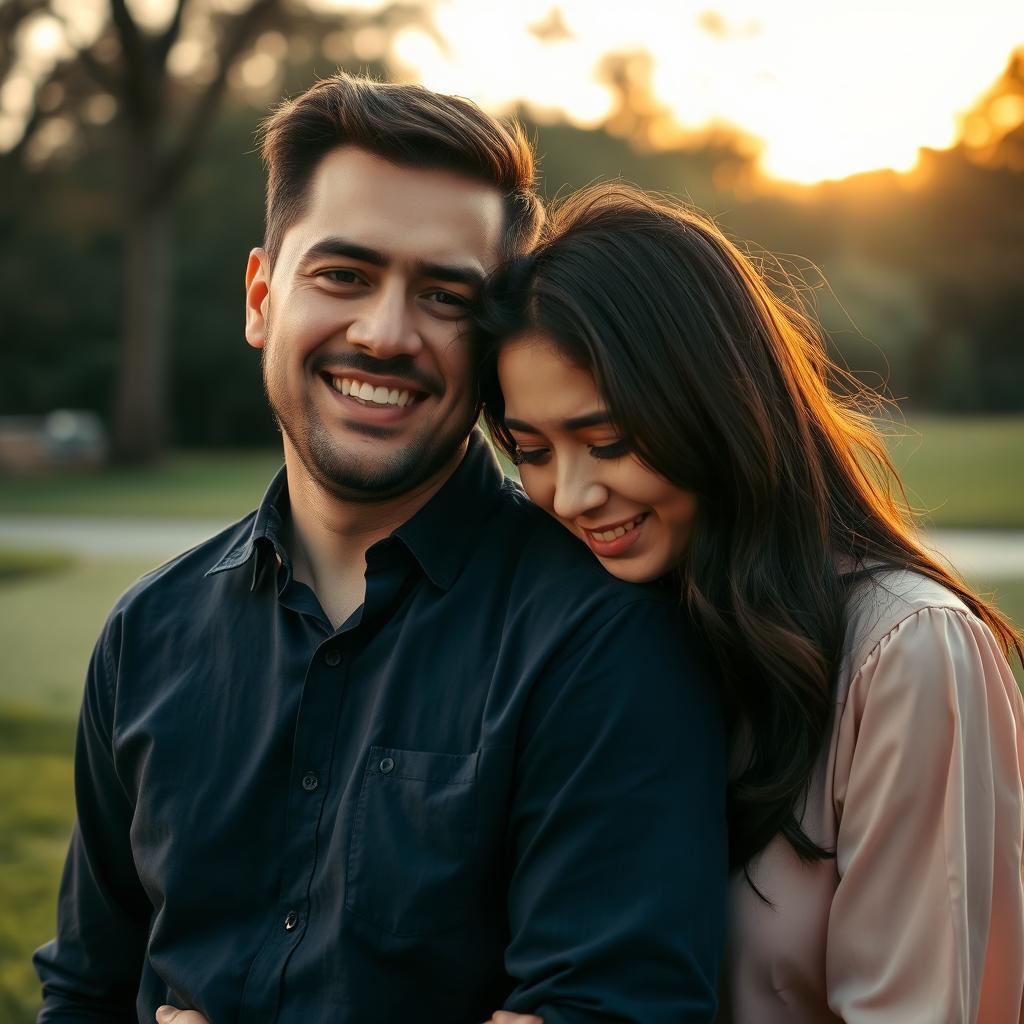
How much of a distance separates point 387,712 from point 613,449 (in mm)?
531

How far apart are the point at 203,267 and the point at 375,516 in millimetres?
27145

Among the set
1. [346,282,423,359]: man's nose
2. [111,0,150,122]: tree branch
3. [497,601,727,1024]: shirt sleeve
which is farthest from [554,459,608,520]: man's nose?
[111,0,150,122]: tree branch

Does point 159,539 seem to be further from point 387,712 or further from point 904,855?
point 904,855

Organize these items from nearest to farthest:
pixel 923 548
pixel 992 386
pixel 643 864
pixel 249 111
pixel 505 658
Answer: pixel 643 864
pixel 505 658
pixel 923 548
pixel 992 386
pixel 249 111

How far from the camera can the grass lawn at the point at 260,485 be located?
39.3ft

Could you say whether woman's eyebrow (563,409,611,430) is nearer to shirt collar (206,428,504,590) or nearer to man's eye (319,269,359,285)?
shirt collar (206,428,504,590)

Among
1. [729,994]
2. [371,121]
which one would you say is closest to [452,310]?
[371,121]

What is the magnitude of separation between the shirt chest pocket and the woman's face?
41 cm

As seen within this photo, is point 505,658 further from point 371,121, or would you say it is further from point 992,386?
point 992,386

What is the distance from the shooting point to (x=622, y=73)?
30.0 meters

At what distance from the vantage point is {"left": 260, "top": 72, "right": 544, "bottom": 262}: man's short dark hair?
217 cm

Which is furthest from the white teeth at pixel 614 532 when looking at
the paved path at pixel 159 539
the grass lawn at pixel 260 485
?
the grass lawn at pixel 260 485

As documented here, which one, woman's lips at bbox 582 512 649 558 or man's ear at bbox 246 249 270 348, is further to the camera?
man's ear at bbox 246 249 270 348

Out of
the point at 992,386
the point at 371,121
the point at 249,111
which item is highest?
the point at 249,111
